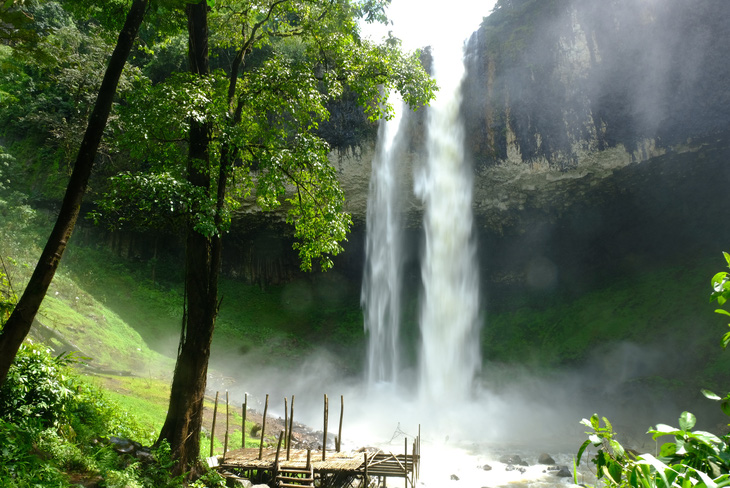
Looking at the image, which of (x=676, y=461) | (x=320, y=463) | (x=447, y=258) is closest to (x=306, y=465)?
(x=320, y=463)

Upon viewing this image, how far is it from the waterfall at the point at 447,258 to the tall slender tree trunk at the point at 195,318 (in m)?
17.0

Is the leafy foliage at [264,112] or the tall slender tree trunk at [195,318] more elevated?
the leafy foliage at [264,112]

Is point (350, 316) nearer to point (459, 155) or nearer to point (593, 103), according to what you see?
point (459, 155)

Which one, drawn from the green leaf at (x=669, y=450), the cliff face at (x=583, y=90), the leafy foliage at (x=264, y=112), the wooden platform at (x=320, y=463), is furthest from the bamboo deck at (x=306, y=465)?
the cliff face at (x=583, y=90)

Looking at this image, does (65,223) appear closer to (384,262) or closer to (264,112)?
(264,112)

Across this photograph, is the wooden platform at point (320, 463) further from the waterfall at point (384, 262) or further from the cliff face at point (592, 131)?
the cliff face at point (592, 131)

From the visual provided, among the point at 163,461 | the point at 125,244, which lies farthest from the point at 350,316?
the point at 163,461

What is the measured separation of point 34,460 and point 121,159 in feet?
69.5

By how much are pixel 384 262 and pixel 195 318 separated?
1936 centimetres

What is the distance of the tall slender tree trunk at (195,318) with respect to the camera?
6406 millimetres

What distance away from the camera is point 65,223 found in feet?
14.9

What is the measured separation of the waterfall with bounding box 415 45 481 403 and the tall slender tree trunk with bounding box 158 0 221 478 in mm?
17020

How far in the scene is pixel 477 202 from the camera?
78.6ft

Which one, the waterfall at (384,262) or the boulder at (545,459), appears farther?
the waterfall at (384,262)
